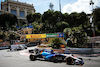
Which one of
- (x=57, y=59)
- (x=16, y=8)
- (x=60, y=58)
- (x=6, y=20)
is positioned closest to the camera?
(x=57, y=59)

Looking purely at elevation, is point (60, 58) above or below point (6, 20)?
below

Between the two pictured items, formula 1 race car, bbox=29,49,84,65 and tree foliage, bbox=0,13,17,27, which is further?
tree foliage, bbox=0,13,17,27

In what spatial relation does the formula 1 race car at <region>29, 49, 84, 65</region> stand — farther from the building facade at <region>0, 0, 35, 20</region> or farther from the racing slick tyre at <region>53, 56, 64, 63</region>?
the building facade at <region>0, 0, 35, 20</region>

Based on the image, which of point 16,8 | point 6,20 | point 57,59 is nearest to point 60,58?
point 57,59

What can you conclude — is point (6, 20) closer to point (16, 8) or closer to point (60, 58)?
point (16, 8)

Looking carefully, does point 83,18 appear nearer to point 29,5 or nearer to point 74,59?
point 74,59

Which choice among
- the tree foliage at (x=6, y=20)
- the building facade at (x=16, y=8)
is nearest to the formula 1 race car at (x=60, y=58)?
the tree foliage at (x=6, y=20)

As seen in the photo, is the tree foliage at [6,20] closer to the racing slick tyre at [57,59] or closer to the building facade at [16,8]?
the building facade at [16,8]

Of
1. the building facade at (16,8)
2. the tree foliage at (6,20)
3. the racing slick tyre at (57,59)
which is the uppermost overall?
the building facade at (16,8)

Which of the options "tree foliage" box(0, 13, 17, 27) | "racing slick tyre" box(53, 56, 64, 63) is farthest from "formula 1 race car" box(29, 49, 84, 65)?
"tree foliage" box(0, 13, 17, 27)

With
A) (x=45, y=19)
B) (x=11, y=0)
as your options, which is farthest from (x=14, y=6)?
(x=45, y=19)

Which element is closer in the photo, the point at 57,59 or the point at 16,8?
the point at 57,59

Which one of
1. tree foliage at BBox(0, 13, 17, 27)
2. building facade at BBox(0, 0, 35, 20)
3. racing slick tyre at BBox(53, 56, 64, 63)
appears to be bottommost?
→ racing slick tyre at BBox(53, 56, 64, 63)

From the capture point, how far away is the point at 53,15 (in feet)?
196
